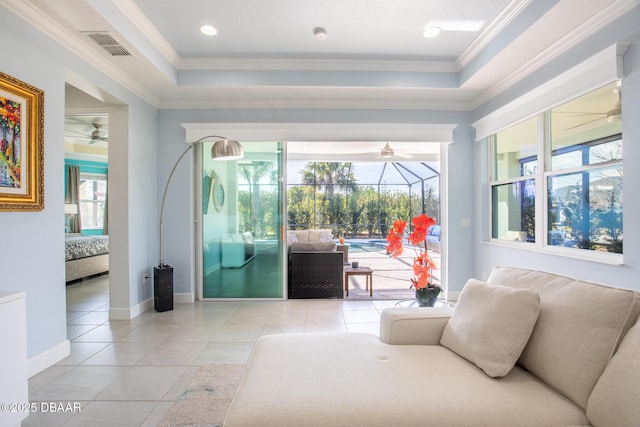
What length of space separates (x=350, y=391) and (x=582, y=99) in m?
2.98

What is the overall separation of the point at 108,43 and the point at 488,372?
356 centimetres

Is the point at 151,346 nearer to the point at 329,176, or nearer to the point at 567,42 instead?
the point at 567,42

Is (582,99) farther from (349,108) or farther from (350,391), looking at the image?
(350,391)

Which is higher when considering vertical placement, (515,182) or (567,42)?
(567,42)

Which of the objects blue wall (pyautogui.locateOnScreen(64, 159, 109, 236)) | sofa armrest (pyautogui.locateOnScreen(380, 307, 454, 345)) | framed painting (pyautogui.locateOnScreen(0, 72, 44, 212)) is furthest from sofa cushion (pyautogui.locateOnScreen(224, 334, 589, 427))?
blue wall (pyautogui.locateOnScreen(64, 159, 109, 236))

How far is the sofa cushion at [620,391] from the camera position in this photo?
965 mm

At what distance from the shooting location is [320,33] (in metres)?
3.05

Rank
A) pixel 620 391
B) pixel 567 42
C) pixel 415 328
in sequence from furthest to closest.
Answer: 1. pixel 567 42
2. pixel 415 328
3. pixel 620 391

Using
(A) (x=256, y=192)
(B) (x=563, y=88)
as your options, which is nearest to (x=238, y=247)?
(A) (x=256, y=192)

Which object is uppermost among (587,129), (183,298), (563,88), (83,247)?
(563,88)

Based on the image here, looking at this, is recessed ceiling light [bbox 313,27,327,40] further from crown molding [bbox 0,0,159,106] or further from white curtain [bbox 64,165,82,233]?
white curtain [bbox 64,165,82,233]

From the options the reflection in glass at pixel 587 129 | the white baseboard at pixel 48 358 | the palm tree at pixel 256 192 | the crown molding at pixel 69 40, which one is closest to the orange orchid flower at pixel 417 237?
the reflection in glass at pixel 587 129

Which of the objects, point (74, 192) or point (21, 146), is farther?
point (74, 192)

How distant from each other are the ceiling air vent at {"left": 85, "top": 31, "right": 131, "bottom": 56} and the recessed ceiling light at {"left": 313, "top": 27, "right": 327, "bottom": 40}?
5.61 ft
